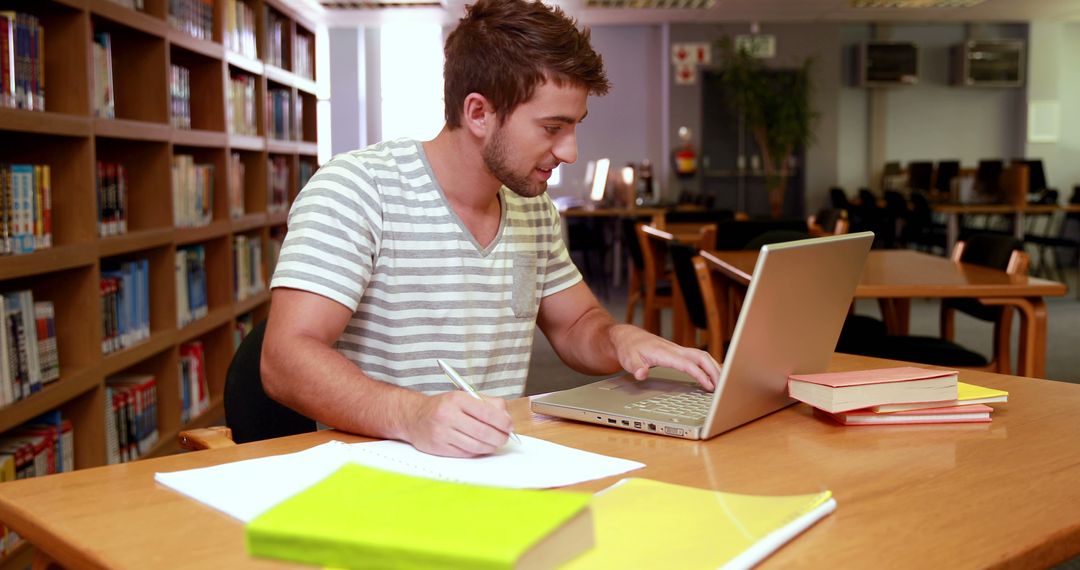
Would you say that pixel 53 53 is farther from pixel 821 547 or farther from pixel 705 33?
pixel 705 33

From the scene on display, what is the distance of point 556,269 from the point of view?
1.76m

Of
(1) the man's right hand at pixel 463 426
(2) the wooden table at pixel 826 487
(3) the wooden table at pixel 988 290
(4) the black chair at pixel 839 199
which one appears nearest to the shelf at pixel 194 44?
(3) the wooden table at pixel 988 290

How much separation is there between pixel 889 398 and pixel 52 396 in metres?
2.23

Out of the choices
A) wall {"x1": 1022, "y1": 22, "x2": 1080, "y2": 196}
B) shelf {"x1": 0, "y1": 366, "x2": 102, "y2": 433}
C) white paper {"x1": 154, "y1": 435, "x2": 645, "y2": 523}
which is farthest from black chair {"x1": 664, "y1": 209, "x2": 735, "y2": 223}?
wall {"x1": 1022, "y1": 22, "x2": 1080, "y2": 196}

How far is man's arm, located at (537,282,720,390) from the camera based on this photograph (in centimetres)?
134

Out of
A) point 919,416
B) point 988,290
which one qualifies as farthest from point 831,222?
point 919,416

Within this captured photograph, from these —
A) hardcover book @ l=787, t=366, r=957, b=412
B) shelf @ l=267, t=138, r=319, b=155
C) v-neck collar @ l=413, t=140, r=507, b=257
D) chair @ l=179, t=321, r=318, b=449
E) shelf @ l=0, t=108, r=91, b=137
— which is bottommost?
chair @ l=179, t=321, r=318, b=449

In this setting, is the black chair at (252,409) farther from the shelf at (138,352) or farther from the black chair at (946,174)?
the black chair at (946,174)

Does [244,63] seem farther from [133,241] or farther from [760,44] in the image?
[760,44]

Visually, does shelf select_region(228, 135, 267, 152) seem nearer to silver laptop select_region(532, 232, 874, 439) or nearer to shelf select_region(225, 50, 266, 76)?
shelf select_region(225, 50, 266, 76)

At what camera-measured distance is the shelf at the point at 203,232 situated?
12.2ft

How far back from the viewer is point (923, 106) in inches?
454

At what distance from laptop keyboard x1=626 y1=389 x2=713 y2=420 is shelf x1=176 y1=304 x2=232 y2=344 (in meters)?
2.80

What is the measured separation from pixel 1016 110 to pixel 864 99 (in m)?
1.74
